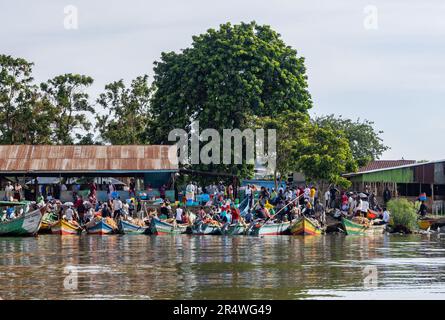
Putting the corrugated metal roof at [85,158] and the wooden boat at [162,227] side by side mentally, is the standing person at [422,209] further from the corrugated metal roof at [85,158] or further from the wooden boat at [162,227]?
the corrugated metal roof at [85,158]

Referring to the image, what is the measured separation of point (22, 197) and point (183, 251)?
17107 mm

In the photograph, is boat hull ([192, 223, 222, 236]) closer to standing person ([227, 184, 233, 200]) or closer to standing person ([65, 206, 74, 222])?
standing person ([227, 184, 233, 200])

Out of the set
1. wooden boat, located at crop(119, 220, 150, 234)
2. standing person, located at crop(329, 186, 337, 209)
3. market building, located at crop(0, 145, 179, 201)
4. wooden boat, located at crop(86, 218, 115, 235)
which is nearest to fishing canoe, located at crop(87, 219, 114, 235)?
wooden boat, located at crop(86, 218, 115, 235)

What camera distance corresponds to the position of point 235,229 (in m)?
44.0

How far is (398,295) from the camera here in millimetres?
22031

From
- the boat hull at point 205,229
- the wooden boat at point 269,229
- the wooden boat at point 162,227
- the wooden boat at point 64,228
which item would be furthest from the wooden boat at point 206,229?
the wooden boat at point 64,228

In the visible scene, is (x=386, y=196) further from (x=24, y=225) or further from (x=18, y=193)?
(x=24, y=225)

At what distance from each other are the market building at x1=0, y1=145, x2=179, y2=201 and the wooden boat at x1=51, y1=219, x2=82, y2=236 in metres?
4.87

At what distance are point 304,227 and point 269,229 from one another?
5.01ft

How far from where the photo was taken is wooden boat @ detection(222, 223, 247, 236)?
43844 mm
